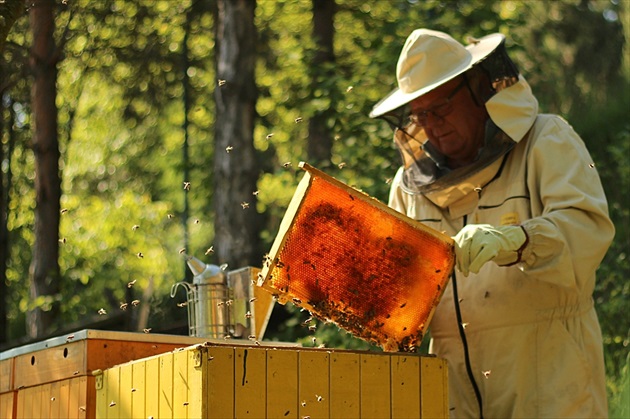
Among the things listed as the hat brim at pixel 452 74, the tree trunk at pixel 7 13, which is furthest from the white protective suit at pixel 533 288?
the tree trunk at pixel 7 13

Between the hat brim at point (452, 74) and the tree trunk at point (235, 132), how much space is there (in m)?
3.31

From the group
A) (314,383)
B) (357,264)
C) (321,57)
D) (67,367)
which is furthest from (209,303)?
(321,57)

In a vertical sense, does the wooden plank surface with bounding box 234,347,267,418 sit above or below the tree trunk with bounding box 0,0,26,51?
below

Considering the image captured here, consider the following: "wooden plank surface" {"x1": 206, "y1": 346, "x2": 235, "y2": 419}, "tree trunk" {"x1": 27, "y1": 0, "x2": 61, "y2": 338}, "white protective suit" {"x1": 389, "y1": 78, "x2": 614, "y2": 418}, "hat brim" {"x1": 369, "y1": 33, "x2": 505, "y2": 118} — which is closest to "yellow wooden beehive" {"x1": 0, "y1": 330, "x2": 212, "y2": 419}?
"wooden plank surface" {"x1": 206, "y1": 346, "x2": 235, "y2": 419}

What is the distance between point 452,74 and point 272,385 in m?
1.75

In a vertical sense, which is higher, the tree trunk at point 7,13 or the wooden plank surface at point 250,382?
the tree trunk at point 7,13

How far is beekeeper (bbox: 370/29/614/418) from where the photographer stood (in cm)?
346

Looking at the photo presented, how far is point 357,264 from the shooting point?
323cm

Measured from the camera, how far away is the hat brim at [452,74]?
3867 mm

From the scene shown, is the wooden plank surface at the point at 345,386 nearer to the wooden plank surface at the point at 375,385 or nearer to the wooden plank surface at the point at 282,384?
the wooden plank surface at the point at 375,385

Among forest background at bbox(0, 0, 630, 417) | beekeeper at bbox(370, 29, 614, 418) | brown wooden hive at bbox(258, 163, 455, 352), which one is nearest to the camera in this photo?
brown wooden hive at bbox(258, 163, 455, 352)

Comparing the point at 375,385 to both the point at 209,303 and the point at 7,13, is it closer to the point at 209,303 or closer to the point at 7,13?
the point at 209,303

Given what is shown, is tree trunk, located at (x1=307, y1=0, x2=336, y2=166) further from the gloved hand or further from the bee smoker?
the gloved hand

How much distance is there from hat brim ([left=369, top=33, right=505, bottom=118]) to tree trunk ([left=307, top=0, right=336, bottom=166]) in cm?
508
